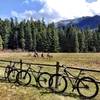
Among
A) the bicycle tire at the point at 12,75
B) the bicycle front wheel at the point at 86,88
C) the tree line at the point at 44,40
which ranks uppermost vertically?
the tree line at the point at 44,40

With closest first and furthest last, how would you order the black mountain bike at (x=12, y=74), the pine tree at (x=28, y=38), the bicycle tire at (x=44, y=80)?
1. the bicycle tire at (x=44, y=80)
2. the black mountain bike at (x=12, y=74)
3. the pine tree at (x=28, y=38)

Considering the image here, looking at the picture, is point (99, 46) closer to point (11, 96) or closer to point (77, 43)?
point (77, 43)

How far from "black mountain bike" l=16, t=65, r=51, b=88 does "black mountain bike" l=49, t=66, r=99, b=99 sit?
594mm

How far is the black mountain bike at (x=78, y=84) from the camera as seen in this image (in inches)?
701

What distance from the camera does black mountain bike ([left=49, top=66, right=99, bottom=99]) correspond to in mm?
17797

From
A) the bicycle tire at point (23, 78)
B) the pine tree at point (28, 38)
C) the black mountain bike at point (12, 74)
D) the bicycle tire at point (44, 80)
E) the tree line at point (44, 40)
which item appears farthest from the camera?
the pine tree at point (28, 38)

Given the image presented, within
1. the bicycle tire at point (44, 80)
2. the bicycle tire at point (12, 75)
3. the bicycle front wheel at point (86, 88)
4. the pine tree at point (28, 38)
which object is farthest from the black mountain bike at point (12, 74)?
the pine tree at point (28, 38)

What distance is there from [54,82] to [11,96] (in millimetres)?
3800

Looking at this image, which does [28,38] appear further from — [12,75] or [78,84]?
[78,84]

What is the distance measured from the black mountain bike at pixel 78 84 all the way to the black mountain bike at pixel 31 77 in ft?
1.95

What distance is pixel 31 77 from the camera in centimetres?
2173

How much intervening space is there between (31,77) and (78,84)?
168 inches

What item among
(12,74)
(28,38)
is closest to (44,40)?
(28,38)

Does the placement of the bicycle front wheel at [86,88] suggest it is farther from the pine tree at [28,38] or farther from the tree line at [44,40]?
the pine tree at [28,38]
